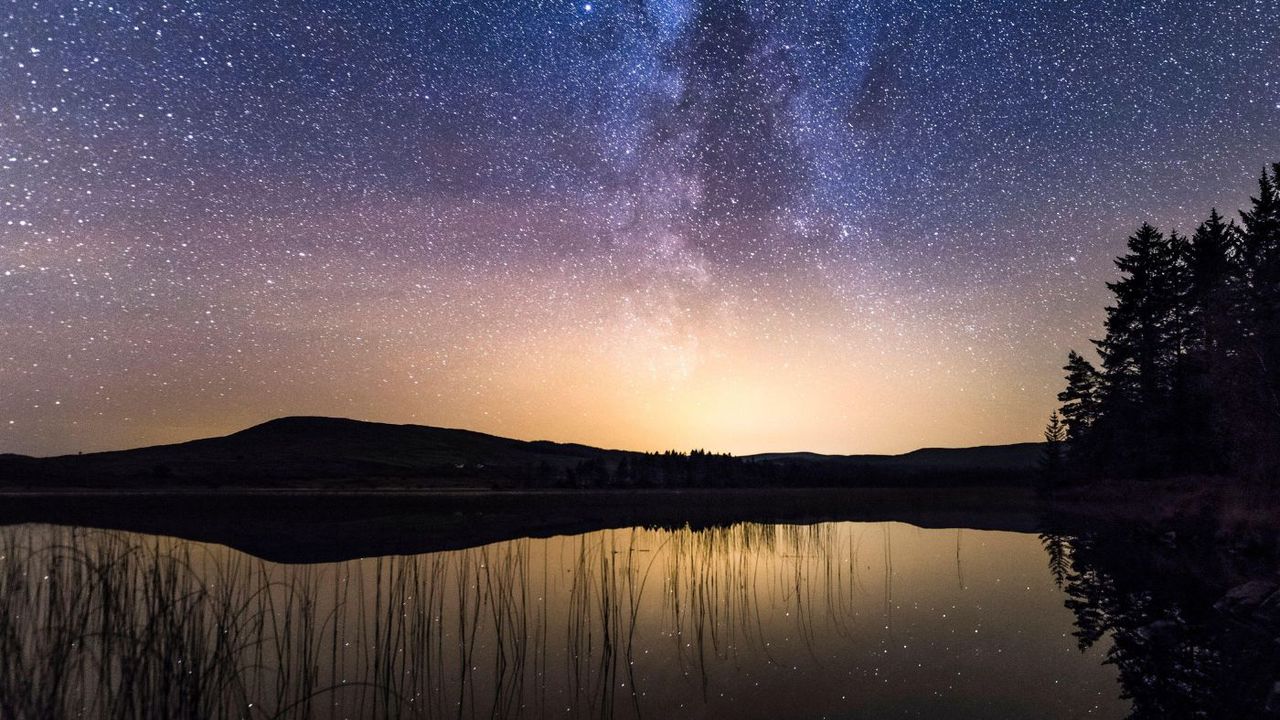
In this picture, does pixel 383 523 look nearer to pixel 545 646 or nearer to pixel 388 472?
pixel 545 646

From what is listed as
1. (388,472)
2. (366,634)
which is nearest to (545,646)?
(366,634)

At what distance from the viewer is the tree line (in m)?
25.7

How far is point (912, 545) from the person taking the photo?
28.9 metres

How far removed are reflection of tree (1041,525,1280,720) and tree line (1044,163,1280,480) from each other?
7.28 m

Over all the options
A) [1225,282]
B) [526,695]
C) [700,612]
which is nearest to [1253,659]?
[700,612]

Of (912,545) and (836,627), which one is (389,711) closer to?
(836,627)

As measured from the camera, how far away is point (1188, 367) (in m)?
40.0

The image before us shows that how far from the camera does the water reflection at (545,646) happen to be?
9.02 m

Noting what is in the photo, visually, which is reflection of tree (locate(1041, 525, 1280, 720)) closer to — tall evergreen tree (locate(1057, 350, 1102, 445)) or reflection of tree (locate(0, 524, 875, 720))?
reflection of tree (locate(0, 524, 875, 720))

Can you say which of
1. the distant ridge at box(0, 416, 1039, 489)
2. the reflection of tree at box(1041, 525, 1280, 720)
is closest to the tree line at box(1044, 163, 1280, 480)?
the reflection of tree at box(1041, 525, 1280, 720)

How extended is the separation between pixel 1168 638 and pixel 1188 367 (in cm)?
3511

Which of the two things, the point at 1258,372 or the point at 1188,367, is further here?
the point at 1188,367

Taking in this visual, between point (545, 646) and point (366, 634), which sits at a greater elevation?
point (366, 634)

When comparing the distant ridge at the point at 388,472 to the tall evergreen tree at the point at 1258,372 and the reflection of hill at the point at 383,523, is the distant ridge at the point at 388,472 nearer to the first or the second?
the reflection of hill at the point at 383,523
